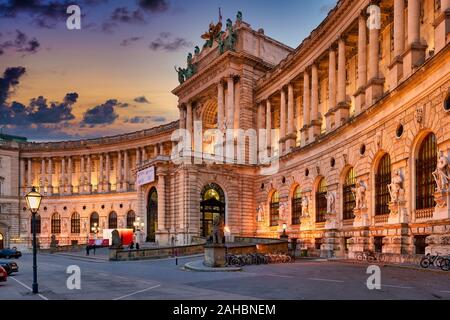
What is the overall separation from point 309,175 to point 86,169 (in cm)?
6493

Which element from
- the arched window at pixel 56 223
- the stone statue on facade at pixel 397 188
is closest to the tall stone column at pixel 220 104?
the stone statue on facade at pixel 397 188

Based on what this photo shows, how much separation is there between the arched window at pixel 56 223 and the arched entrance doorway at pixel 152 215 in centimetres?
4430

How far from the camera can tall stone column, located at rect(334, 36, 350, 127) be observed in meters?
42.2

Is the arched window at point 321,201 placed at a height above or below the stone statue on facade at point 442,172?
below

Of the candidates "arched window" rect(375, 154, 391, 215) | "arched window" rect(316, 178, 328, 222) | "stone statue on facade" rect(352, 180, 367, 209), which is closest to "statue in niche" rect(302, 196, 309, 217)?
"arched window" rect(316, 178, 328, 222)

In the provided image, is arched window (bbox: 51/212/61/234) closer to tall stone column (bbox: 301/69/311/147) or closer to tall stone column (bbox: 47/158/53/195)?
tall stone column (bbox: 47/158/53/195)

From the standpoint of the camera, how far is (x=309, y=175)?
4762cm

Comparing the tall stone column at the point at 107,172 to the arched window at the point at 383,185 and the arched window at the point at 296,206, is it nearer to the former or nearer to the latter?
the arched window at the point at 296,206

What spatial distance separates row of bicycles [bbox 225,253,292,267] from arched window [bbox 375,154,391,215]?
7.49 meters

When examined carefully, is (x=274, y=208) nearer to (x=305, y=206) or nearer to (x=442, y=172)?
(x=305, y=206)

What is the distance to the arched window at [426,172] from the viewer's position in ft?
89.5

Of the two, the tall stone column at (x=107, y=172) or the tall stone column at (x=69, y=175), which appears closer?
the tall stone column at (x=107, y=172)
